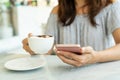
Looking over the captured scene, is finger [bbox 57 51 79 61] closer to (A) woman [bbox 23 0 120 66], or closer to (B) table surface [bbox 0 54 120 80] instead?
(B) table surface [bbox 0 54 120 80]

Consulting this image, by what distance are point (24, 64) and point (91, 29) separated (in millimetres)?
430

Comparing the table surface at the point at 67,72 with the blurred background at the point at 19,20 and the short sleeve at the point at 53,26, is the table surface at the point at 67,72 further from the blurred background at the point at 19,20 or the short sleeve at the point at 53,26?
the blurred background at the point at 19,20

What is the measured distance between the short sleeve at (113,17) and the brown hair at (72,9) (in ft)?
0.12

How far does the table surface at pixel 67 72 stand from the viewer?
2.41 ft

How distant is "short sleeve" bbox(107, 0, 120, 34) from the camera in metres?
1.08

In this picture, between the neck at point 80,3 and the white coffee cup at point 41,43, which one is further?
the neck at point 80,3

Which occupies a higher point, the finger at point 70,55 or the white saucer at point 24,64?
the finger at point 70,55

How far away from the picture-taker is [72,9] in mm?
1220

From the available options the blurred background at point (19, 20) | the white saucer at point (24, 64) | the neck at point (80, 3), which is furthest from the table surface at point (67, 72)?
the blurred background at point (19, 20)

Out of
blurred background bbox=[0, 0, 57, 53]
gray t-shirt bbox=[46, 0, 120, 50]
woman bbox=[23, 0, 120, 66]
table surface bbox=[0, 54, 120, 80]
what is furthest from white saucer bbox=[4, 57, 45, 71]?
blurred background bbox=[0, 0, 57, 53]

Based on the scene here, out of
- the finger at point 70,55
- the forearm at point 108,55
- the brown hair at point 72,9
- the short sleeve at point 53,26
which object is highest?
the brown hair at point 72,9

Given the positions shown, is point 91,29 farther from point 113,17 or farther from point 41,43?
point 41,43

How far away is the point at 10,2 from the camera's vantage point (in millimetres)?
2430

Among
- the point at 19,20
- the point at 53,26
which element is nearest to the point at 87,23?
the point at 53,26
